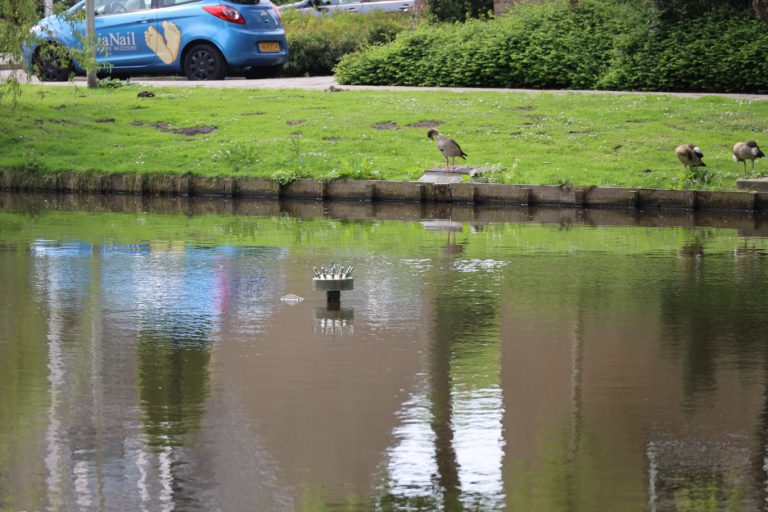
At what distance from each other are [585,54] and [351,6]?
679 inches

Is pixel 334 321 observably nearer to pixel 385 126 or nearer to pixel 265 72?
pixel 385 126

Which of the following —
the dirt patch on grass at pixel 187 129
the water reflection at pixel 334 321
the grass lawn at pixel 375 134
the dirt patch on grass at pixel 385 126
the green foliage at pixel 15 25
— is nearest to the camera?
the water reflection at pixel 334 321

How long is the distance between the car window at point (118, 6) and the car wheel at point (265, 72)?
2.95 metres

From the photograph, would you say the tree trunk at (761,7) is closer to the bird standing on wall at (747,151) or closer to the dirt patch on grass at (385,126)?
the dirt patch on grass at (385,126)

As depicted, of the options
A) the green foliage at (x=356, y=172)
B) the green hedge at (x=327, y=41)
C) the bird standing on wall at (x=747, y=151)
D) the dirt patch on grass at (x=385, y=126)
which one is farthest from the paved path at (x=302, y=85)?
the green foliage at (x=356, y=172)

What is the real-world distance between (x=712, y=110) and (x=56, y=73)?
14542mm

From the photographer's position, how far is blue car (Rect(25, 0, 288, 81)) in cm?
3023

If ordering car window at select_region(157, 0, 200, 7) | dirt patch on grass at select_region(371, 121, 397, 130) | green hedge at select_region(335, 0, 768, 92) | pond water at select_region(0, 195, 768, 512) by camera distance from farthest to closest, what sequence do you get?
car window at select_region(157, 0, 200, 7), green hedge at select_region(335, 0, 768, 92), dirt patch on grass at select_region(371, 121, 397, 130), pond water at select_region(0, 195, 768, 512)

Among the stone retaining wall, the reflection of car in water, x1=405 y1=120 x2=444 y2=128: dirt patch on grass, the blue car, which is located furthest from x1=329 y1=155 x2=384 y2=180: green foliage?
the reflection of car in water

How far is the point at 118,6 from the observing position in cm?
3117

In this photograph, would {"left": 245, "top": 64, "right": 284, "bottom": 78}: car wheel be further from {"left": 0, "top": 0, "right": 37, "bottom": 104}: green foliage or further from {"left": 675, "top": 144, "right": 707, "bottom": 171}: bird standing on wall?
{"left": 675, "top": 144, "right": 707, "bottom": 171}: bird standing on wall

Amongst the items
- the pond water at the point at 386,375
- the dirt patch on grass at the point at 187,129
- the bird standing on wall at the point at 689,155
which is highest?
the dirt patch on grass at the point at 187,129

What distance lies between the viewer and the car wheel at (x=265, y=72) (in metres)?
33.0

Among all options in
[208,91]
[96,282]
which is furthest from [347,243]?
[208,91]
